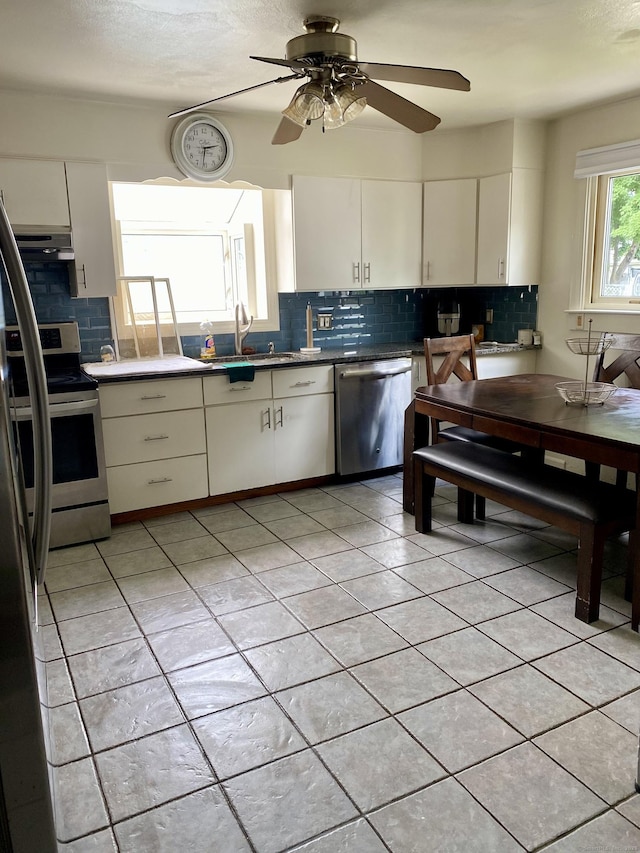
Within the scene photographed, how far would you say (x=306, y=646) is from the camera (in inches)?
95.9

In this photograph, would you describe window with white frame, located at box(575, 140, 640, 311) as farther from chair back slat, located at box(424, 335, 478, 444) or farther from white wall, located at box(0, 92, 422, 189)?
white wall, located at box(0, 92, 422, 189)

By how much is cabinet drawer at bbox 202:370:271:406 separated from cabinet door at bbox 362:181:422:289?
114 centimetres

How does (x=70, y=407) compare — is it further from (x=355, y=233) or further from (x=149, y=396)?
(x=355, y=233)

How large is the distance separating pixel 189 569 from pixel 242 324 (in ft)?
6.22

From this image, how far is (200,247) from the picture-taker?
4465mm

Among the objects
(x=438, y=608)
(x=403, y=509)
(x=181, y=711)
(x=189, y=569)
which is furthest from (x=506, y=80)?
(x=181, y=711)

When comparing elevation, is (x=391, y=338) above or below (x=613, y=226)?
below

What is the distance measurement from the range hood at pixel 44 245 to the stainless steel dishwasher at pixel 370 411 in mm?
1725

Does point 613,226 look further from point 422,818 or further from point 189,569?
point 422,818

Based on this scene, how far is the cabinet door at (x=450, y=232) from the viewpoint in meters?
4.59

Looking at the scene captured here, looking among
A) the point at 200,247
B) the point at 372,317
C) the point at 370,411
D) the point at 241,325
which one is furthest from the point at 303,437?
the point at 200,247

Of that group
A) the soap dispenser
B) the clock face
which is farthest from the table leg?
the clock face

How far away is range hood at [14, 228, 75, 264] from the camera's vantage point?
3424 mm

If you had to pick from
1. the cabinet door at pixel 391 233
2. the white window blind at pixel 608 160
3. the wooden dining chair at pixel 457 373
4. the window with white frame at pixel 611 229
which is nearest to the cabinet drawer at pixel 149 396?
the wooden dining chair at pixel 457 373
